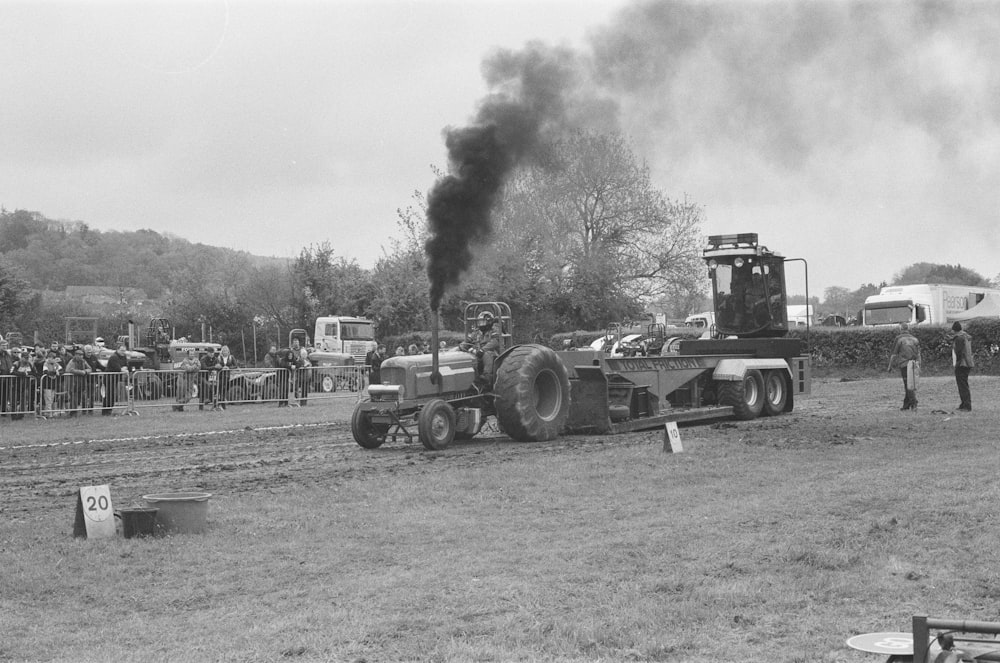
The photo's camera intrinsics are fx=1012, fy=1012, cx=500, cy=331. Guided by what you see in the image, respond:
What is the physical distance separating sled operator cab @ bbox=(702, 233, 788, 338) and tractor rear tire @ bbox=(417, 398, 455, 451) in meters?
7.35

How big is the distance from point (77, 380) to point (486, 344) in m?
11.4

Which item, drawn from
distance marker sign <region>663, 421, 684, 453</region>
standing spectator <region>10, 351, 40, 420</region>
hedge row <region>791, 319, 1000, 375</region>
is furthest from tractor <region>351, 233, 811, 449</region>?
hedge row <region>791, 319, 1000, 375</region>

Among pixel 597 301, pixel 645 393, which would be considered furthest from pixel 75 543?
pixel 597 301

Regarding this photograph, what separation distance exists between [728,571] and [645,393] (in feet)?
35.5

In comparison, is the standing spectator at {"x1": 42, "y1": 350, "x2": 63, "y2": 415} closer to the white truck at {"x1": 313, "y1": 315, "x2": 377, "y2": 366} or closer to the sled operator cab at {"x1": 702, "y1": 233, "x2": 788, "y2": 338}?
the sled operator cab at {"x1": 702, "y1": 233, "x2": 788, "y2": 338}

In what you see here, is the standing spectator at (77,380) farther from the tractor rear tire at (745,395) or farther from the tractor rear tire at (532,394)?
the tractor rear tire at (745,395)

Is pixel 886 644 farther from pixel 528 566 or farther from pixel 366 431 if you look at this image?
pixel 366 431

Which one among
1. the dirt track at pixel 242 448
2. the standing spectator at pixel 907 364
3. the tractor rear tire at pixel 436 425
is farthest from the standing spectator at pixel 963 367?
the tractor rear tire at pixel 436 425

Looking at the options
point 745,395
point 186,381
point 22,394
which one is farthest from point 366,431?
point 186,381

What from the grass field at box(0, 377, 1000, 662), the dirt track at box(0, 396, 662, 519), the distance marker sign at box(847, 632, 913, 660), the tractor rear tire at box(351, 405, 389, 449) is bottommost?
the grass field at box(0, 377, 1000, 662)

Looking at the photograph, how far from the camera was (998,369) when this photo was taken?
104ft

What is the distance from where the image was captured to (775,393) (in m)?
20.4

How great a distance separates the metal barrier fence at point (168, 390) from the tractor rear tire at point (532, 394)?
11.8 m

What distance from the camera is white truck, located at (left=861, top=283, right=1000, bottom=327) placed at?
134 feet
